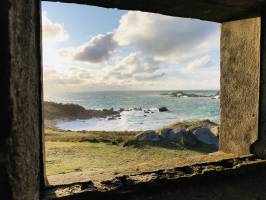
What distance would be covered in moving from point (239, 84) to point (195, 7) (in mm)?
694

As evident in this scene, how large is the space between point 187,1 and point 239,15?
59cm

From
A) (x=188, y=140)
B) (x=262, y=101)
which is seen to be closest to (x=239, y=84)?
(x=262, y=101)

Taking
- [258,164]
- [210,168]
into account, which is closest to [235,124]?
[258,164]

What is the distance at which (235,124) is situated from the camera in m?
2.35

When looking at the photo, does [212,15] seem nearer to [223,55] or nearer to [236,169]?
[223,55]

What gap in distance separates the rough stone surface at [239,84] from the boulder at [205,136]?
131 inches

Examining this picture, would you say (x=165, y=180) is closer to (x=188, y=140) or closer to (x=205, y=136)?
(x=188, y=140)

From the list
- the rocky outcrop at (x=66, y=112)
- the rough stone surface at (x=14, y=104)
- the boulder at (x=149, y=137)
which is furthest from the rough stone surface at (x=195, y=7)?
the rocky outcrop at (x=66, y=112)

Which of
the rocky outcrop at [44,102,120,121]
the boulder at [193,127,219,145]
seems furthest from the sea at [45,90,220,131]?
the boulder at [193,127,219,145]

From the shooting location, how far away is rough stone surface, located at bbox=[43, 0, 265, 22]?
6.18 ft

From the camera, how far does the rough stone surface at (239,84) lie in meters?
2.22

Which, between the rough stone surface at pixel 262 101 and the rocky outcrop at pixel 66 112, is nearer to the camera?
the rough stone surface at pixel 262 101

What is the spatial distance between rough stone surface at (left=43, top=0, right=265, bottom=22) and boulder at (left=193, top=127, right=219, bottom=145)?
3685mm

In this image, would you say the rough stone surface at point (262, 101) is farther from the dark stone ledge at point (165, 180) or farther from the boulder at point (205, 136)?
the boulder at point (205, 136)
